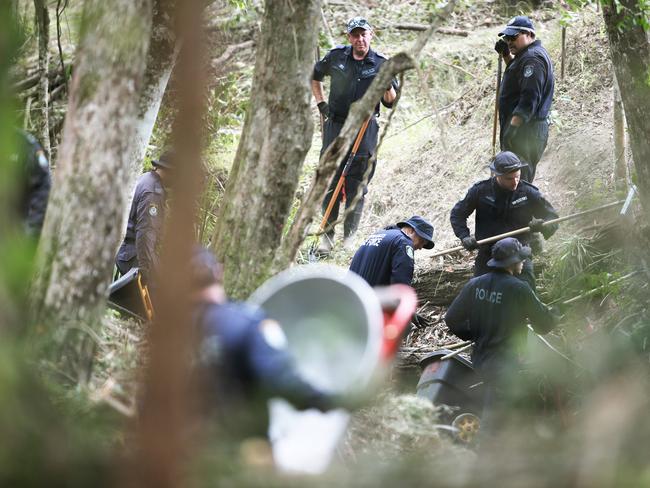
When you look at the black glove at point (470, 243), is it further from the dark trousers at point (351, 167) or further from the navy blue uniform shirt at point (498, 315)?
the dark trousers at point (351, 167)

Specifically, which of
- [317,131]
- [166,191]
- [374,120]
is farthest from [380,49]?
[166,191]

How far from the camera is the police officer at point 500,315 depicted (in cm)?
787

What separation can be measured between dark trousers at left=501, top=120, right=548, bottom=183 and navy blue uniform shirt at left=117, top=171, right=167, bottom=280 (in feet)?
12.2

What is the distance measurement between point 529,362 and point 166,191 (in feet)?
11.0

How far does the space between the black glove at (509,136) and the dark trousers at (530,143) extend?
A: 2 cm

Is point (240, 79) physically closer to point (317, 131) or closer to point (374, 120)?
point (317, 131)

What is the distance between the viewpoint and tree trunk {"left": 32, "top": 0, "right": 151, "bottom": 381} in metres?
4.83

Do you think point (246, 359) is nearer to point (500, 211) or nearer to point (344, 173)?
point (500, 211)

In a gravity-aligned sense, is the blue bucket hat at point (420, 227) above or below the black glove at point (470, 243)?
above

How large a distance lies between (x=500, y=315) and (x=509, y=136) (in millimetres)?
2591

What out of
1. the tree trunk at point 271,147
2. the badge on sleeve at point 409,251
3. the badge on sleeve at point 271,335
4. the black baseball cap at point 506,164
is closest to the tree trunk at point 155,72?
the tree trunk at point 271,147

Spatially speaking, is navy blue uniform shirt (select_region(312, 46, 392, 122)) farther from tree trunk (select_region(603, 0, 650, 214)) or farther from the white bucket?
the white bucket

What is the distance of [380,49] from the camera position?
49.6 ft

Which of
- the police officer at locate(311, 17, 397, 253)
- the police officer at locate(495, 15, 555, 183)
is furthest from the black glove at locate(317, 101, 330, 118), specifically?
the police officer at locate(495, 15, 555, 183)
